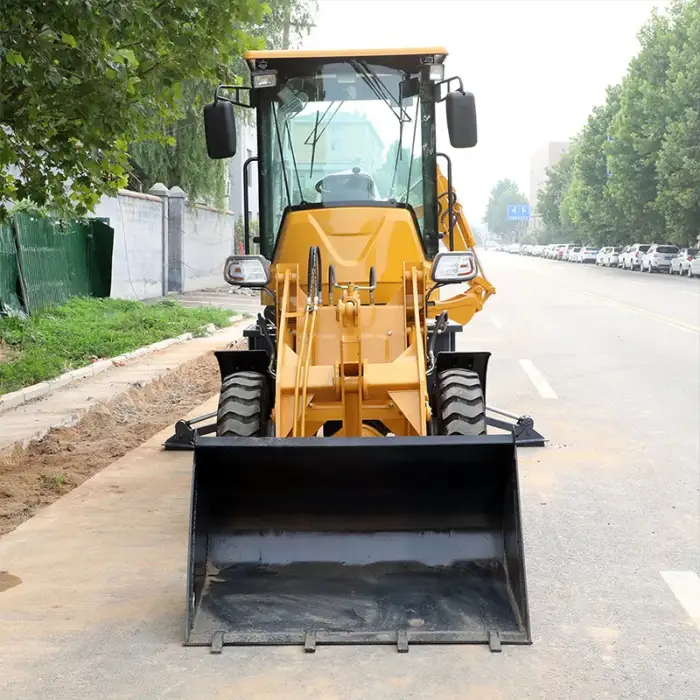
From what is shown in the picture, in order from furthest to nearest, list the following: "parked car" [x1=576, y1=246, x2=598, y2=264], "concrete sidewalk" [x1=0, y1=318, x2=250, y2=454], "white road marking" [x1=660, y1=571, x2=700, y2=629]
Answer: "parked car" [x1=576, y1=246, x2=598, y2=264] → "concrete sidewalk" [x1=0, y1=318, x2=250, y2=454] → "white road marking" [x1=660, y1=571, x2=700, y2=629]

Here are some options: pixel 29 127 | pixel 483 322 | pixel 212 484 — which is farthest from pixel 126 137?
pixel 483 322

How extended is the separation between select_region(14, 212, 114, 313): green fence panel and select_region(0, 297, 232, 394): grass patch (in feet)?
1.32

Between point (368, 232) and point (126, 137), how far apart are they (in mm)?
3265

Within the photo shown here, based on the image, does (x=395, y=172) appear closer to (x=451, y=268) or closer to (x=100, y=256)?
(x=451, y=268)

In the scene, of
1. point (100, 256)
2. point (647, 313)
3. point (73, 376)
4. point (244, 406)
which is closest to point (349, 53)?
point (244, 406)

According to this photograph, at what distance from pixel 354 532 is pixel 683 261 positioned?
48.3 meters

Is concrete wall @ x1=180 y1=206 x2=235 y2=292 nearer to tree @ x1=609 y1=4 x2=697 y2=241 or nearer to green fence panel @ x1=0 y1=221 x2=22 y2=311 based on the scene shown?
green fence panel @ x1=0 y1=221 x2=22 y2=311

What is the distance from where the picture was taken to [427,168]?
764 cm

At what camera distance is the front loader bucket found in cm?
476

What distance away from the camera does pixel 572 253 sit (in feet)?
285

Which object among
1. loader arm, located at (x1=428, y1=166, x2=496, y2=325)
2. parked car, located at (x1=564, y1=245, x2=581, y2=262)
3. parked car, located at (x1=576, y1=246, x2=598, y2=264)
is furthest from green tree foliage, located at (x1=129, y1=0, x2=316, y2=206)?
parked car, located at (x1=564, y1=245, x2=581, y2=262)

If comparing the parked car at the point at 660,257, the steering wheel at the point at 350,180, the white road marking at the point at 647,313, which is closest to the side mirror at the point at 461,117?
the steering wheel at the point at 350,180

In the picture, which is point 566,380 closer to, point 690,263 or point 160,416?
point 160,416

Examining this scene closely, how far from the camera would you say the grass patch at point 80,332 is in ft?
42.7
